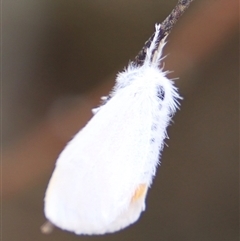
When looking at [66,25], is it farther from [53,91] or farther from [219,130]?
[219,130]

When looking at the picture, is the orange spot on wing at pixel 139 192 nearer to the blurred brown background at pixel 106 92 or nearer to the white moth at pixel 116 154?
the white moth at pixel 116 154

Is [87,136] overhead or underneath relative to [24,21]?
underneath

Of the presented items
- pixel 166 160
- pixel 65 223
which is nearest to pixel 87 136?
pixel 65 223

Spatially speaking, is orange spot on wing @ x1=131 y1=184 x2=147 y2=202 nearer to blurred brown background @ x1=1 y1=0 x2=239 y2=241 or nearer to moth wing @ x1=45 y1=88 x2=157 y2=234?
moth wing @ x1=45 y1=88 x2=157 y2=234

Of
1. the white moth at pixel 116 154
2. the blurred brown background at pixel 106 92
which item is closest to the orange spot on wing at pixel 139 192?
the white moth at pixel 116 154

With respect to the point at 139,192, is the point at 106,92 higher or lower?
higher

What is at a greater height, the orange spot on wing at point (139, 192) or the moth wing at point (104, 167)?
the moth wing at point (104, 167)
